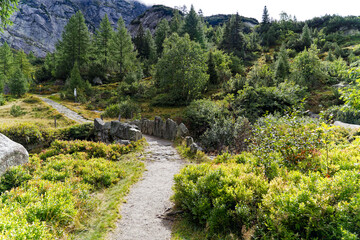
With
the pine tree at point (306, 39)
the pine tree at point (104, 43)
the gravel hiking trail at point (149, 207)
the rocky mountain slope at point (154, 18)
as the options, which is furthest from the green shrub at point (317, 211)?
the rocky mountain slope at point (154, 18)

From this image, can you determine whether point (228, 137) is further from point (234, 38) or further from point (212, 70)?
point (234, 38)

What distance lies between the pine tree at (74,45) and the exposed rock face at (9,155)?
46773 mm

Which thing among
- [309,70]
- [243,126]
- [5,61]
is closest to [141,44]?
[5,61]

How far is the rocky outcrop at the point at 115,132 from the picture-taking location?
521 inches

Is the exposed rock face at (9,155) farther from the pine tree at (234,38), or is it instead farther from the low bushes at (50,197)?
the pine tree at (234,38)

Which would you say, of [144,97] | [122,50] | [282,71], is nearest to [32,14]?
[122,50]

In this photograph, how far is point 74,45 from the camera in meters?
47.9

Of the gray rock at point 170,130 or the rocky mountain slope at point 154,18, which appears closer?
the gray rock at point 170,130

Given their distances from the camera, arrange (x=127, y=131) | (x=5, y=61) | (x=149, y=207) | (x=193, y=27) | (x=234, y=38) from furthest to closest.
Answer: (x=5, y=61), (x=234, y=38), (x=193, y=27), (x=127, y=131), (x=149, y=207)

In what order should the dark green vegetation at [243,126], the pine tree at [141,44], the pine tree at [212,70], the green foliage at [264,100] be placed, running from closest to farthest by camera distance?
the dark green vegetation at [243,126], the green foliage at [264,100], the pine tree at [212,70], the pine tree at [141,44]

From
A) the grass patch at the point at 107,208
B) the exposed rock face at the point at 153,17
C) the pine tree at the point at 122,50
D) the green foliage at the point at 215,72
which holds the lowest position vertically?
the grass patch at the point at 107,208

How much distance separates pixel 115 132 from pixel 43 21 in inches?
7203

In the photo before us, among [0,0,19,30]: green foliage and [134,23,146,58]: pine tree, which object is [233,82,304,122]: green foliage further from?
[134,23,146,58]: pine tree

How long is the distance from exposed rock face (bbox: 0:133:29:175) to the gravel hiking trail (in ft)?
13.9
